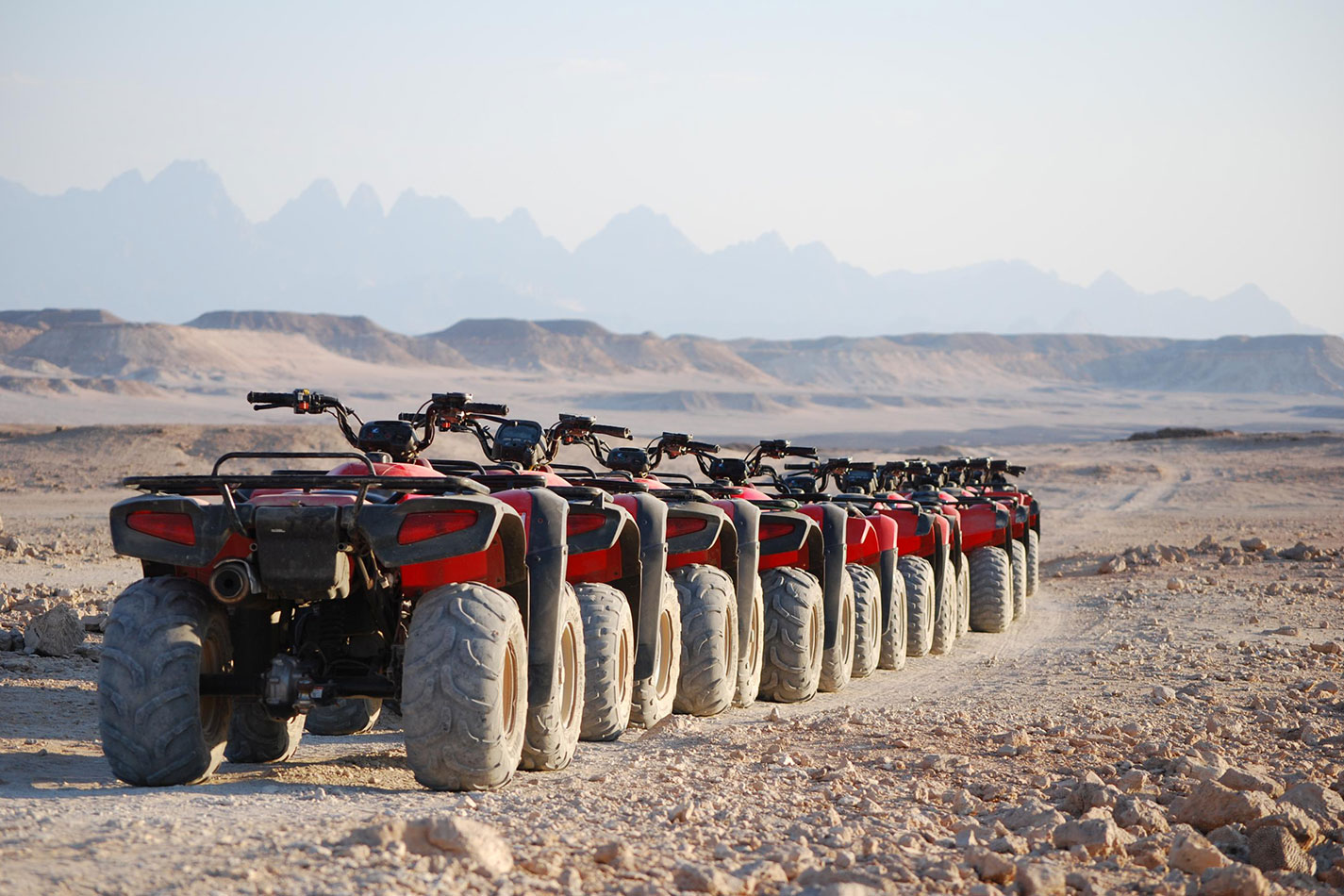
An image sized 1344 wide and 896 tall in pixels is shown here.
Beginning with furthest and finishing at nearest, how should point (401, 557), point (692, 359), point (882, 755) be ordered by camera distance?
point (692, 359)
point (882, 755)
point (401, 557)

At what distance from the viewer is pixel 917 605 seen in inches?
462

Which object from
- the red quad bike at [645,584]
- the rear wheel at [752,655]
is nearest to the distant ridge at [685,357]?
the rear wheel at [752,655]

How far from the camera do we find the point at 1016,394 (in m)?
136

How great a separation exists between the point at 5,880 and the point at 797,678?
583 centimetres

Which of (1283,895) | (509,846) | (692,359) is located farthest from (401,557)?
(692,359)

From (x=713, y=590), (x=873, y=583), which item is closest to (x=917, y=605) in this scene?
(x=873, y=583)

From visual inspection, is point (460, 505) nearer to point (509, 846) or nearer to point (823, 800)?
point (509, 846)

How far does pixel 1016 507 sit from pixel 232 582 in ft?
41.9

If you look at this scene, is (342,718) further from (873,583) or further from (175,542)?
(873,583)

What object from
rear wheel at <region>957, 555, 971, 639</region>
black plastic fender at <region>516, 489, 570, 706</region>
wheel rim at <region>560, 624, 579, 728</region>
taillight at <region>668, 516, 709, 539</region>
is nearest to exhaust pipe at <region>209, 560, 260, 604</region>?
black plastic fender at <region>516, 489, 570, 706</region>

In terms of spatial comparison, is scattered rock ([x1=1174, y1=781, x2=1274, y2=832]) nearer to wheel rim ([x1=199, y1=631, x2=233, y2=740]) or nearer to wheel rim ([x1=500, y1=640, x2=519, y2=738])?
wheel rim ([x1=500, y1=640, x2=519, y2=738])

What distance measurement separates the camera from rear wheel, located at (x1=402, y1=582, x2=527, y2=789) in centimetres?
519

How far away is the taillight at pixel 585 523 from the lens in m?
6.83

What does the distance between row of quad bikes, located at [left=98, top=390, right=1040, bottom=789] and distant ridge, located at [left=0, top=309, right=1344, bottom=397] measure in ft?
286
